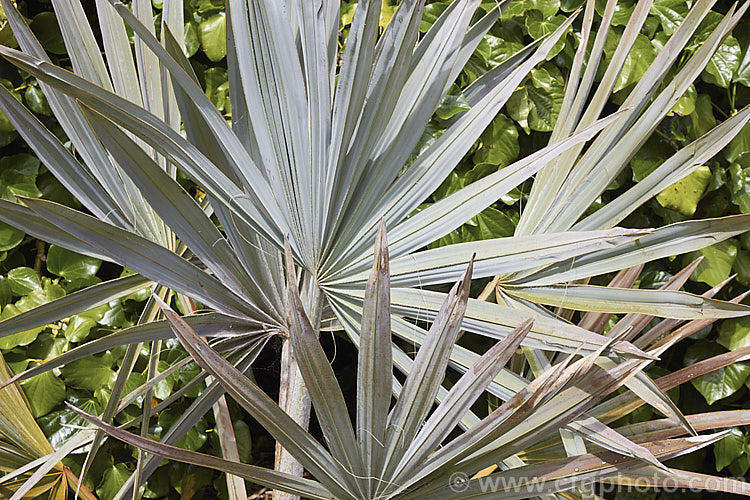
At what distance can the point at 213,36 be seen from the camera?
47.9 inches

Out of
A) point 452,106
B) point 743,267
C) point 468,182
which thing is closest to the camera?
point 452,106

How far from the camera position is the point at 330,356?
4.85 ft

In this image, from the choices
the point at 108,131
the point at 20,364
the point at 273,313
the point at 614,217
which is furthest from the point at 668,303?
the point at 20,364

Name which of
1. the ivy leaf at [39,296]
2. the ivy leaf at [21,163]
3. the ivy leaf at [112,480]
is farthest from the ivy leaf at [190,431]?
the ivy leaf at [21,163]

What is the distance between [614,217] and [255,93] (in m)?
0.53

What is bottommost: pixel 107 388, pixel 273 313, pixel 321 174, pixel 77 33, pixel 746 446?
pixel 746 446

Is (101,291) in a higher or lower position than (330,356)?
higher

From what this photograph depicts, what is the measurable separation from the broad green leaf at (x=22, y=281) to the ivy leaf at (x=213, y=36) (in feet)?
1.90

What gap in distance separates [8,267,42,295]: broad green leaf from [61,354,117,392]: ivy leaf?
180mm

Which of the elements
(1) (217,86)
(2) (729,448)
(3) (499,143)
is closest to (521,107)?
(3) (499,143)

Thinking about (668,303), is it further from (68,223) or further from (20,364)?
(20,364)

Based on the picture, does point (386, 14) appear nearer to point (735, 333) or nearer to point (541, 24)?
point (541, 24)

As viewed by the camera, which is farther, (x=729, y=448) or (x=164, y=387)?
(x=729, y=448)

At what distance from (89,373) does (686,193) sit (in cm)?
127
